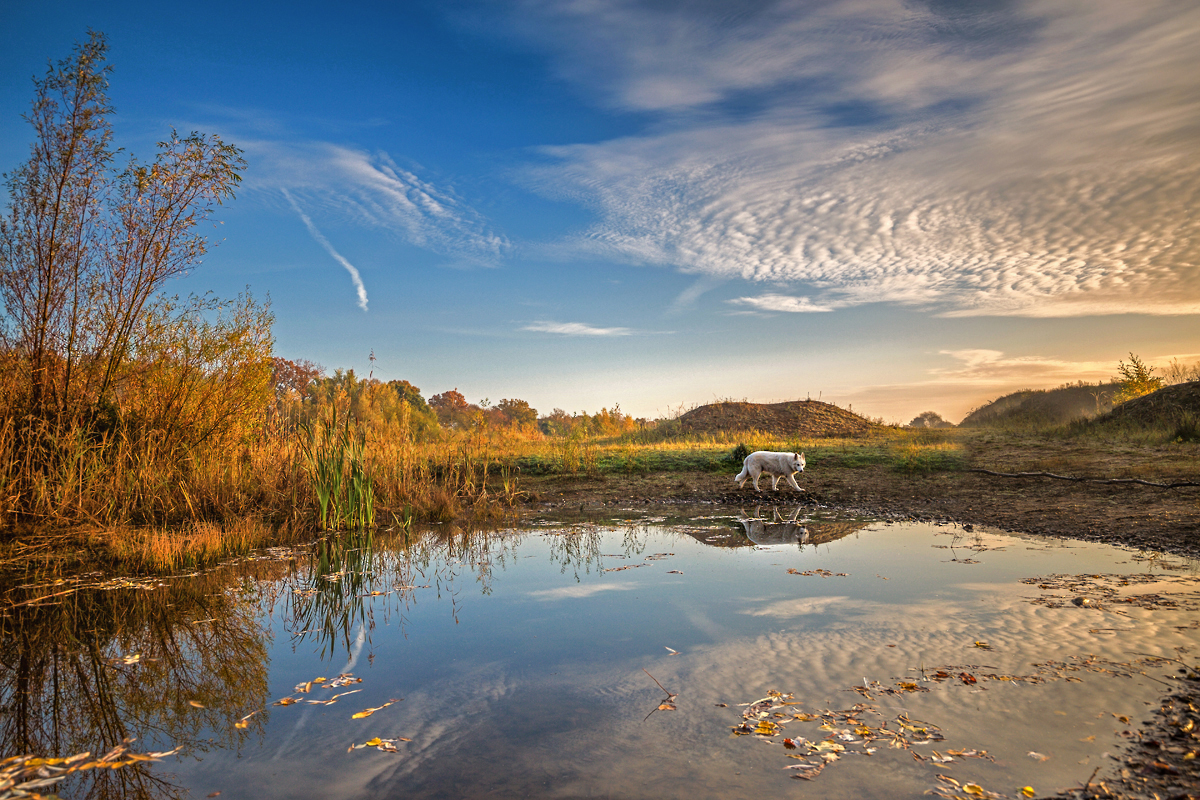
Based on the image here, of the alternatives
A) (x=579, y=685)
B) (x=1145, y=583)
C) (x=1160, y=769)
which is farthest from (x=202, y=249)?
(x=1145, y=583)

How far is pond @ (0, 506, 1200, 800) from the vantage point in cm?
291

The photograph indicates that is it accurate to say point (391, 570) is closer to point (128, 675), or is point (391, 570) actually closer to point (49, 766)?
point (128, 675)

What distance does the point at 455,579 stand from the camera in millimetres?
6887

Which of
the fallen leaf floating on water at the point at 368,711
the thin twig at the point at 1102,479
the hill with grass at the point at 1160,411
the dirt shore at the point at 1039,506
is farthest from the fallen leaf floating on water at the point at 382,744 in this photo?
the hill with grass at the point at 1160,411

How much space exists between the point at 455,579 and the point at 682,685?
3737 mm

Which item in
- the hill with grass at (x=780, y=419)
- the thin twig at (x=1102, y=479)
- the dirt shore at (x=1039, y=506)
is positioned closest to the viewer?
the dirt shore at (x=1039, y=506)

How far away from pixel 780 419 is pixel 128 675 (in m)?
26.9

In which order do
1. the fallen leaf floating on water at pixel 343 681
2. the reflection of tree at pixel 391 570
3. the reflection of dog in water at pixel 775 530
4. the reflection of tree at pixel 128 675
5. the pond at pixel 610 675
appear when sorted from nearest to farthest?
the pond at pixel 610 675 < the reflection of tree at pixel 128 675 < the fallen leaf floating on water at pixel 343 681 < the reflection of tree at pixel 391 570 < the reflection of dog in water at pixel 775 530

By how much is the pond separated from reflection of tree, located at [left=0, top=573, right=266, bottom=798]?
0.02m

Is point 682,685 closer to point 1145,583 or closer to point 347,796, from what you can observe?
point 347,796

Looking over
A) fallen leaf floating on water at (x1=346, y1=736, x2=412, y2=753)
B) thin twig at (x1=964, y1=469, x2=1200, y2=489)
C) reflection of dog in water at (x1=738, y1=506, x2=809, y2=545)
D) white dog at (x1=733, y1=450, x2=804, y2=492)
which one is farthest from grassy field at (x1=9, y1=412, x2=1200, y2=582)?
fallen leaf floating on water at (x1=346, y1=736, x2=412, y2=753)

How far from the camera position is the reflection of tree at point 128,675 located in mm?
3334

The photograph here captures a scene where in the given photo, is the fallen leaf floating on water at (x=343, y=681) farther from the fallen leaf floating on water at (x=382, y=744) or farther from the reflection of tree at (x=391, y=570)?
the fallen leaf floating on water at (x=382, y=744)

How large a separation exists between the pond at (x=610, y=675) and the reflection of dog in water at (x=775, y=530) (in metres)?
1.36
